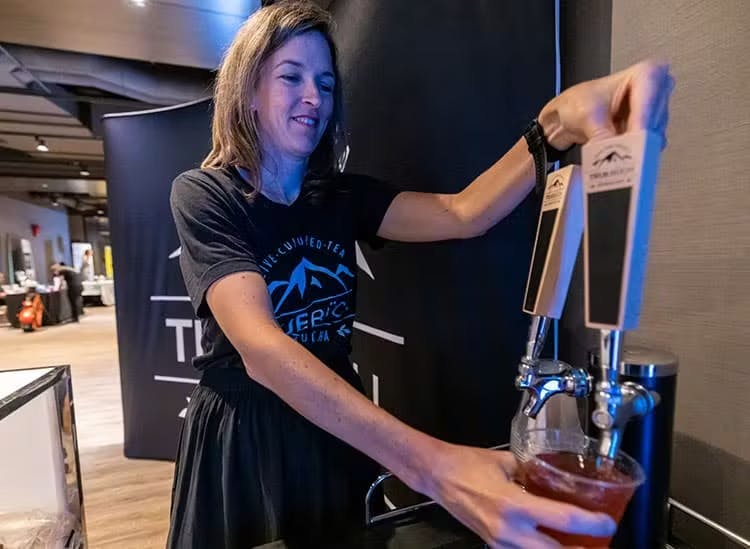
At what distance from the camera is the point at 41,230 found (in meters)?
15.2

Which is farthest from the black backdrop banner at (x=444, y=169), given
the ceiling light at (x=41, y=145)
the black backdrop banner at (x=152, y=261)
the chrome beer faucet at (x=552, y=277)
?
the ceiling light at (x=41, y=145)

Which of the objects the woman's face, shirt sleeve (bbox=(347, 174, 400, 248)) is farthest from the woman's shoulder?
shirt sleeve (bbox=(347, 174, 400, 248))

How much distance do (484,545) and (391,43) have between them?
1.13m

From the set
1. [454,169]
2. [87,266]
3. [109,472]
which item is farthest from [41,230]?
[454,169]

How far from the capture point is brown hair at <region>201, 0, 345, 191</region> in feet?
2.87

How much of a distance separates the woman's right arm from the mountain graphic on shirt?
0.57 ft

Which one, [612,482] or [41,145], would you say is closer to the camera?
[612,482]

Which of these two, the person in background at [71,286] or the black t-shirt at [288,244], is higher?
the black t-shirt at [288,244]

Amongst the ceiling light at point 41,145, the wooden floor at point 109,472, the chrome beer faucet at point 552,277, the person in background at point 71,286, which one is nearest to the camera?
the chrome beer faucet at point 552,277

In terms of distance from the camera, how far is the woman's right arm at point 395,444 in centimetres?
40

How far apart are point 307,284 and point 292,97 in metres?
0.33

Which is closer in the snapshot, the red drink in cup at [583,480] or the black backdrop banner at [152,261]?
the red drink in cup at [583,480]

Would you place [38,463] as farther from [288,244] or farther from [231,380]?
[288,244]

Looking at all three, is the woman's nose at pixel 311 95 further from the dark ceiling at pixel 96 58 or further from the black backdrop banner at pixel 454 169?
the dark ceiling at pixel 96 58
